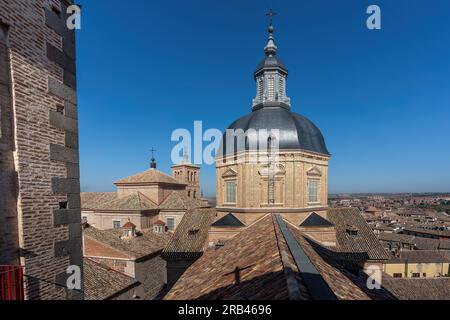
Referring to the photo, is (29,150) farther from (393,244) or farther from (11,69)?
(393,244)

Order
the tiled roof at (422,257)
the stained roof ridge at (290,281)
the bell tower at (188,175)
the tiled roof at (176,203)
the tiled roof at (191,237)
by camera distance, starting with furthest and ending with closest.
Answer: the bell tower at (188,175)
the tiled roof at (422,257)
the tiled roof at (176,203)
the tiled roof at (191,237)
the stained roof ridge at (290,281)

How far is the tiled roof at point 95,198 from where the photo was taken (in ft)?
112

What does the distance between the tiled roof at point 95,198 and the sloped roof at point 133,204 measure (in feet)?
15.2

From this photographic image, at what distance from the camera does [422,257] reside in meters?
36.6

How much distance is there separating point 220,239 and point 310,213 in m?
5.96

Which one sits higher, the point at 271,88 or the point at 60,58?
the point at 271,88

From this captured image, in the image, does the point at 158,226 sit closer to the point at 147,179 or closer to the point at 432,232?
the point at 147,179

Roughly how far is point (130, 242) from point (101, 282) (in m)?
7.93

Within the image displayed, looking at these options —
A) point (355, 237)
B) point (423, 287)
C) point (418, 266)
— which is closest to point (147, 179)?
point (355, 237)

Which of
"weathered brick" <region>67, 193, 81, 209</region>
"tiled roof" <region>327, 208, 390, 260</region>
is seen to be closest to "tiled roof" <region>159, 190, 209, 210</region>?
"tiled roof" <region>327, 208, 390, 260</region>

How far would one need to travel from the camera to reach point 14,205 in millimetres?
4852

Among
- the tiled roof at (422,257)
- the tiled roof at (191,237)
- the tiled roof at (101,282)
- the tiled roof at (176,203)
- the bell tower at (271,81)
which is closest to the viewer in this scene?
the tiled roof at (101,282)

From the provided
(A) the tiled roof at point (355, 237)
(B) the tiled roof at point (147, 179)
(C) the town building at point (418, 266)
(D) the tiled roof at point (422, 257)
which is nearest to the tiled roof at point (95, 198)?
(B) the tiled roof at point (147, 179)

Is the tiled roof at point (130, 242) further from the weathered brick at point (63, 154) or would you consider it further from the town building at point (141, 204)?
the weathered brick at point (63, 154)
